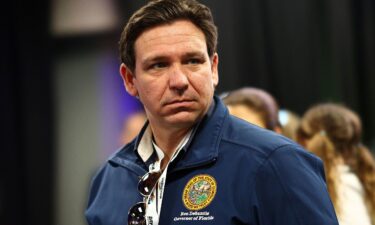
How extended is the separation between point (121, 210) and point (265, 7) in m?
2.59

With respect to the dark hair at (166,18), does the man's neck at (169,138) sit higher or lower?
lower

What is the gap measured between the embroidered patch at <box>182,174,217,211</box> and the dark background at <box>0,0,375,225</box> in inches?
94.6

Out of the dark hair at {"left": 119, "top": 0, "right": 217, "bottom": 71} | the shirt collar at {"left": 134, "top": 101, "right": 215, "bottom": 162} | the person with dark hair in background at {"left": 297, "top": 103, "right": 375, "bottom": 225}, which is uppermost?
the dark hair at {"left": 119, "top": 0, "right": 217, "bottom": 71}

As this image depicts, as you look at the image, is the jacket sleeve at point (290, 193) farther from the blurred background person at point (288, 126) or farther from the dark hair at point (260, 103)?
the blurred background person at point (288, 126)

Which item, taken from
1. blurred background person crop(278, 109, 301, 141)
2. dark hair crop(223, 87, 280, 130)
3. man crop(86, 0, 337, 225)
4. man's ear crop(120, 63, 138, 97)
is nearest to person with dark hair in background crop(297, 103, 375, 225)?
blurred background person crop(278, 109, 301, 141)

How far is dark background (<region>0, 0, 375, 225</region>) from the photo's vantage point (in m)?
3.81

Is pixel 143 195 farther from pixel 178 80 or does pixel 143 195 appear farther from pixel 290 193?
pixel 290 193

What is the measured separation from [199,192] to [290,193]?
255 mm

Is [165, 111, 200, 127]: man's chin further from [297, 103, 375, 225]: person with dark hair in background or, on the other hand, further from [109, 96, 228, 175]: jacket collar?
[297, 103, 375, 225]: person with dark hair in background

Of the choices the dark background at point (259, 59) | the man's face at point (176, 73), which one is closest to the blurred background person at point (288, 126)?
the dark background at point (259, 59)

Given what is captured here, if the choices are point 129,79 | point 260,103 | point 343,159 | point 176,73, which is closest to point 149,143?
point 129,79

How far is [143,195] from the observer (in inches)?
68.6

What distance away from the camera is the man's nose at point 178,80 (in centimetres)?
168

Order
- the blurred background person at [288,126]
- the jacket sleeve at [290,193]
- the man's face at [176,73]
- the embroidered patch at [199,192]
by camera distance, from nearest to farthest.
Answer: the jacket sleeve at [290,193] < the embroidered patch at [199,192] < the man's face at [176,73] < the blurred background person at [288,126]
